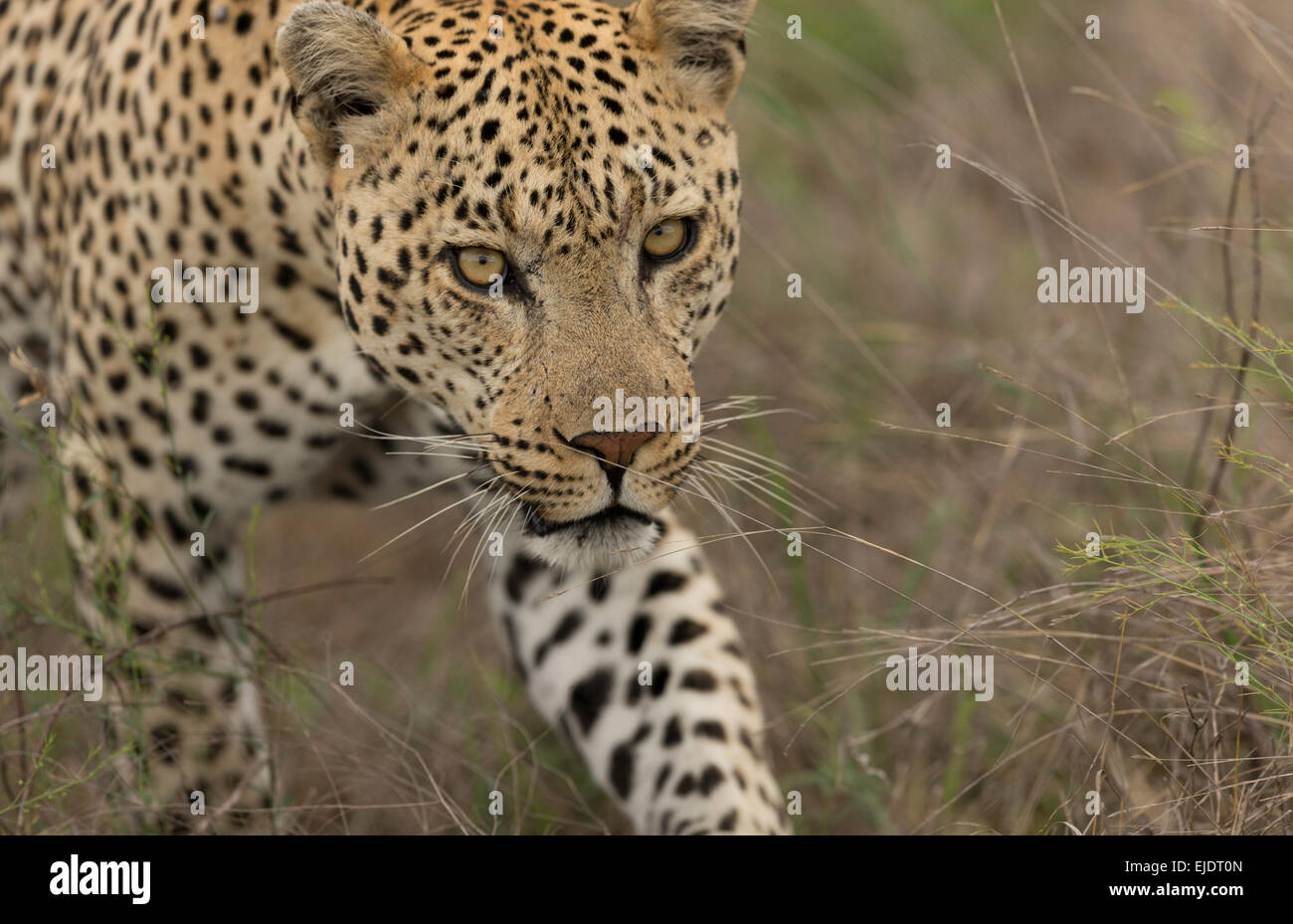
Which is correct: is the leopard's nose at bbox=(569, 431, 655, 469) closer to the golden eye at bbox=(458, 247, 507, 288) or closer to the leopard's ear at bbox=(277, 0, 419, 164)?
the golden eye at bbox=(458, 247, 507, 288)

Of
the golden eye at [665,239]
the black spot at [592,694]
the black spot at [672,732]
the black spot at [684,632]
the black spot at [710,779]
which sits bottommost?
the black spot at [710,779]

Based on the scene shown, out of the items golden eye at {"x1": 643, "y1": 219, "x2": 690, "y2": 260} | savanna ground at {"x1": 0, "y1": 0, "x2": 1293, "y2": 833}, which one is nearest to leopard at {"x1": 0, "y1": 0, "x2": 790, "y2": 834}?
golden eye at {"x1": 643, "y1": 219, "x2": 690, "y2": 260}

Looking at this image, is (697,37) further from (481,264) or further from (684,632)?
(684,632)

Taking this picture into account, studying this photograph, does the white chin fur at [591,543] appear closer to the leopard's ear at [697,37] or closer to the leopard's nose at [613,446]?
the leopard's nose at [613,446]

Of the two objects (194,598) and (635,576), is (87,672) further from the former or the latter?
(635,576)

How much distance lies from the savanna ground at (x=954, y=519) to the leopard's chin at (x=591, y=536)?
374 mm

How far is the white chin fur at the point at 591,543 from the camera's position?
361 centimetres

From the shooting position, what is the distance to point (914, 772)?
462 cm

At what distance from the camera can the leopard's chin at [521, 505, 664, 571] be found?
3.59 m

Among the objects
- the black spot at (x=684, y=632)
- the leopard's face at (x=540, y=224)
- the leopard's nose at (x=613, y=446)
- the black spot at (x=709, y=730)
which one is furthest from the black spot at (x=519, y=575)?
the leopard's nose at (x=613, y=446)

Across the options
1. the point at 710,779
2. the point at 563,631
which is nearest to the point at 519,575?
the point at 563,631
